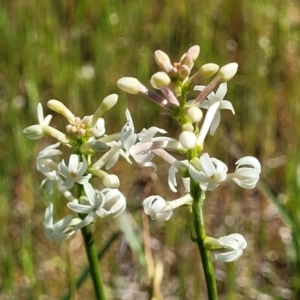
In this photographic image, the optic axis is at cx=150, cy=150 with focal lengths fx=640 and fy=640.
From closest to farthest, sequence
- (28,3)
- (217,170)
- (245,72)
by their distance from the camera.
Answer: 1. (217,170)
2. (245,72)
3. (28,3)

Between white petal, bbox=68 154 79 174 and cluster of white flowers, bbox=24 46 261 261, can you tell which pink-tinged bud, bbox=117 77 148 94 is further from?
white petal, bbox=68 154 79 174

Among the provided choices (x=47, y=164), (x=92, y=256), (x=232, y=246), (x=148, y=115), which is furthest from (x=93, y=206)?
(x=148, y=115)

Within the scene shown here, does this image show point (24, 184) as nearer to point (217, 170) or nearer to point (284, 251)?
point (284, 251)

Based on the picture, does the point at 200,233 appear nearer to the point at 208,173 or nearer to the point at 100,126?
the point at 208,173

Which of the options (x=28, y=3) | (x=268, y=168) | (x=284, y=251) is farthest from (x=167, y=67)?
(x=28, y=3)

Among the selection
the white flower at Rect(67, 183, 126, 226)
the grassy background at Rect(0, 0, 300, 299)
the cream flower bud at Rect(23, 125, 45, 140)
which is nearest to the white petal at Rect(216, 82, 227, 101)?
the white flower at Rect(67, 183, 126, 226)

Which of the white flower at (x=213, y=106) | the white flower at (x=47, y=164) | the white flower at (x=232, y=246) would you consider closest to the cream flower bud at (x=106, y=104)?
the white flower at (x=47, y=164)
